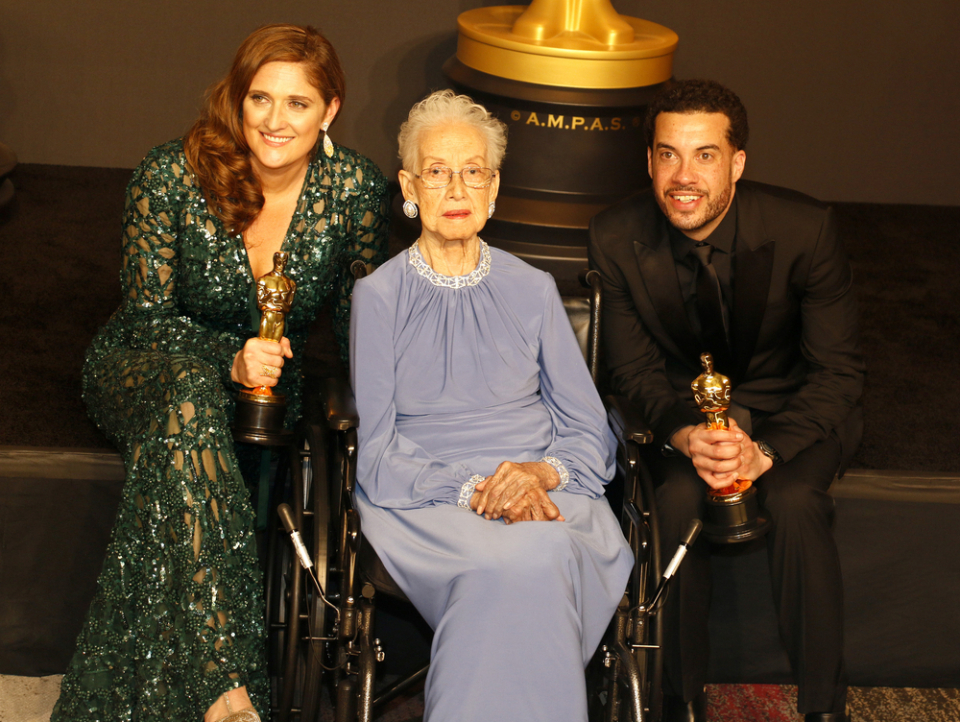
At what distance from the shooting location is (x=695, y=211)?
2.70 metres

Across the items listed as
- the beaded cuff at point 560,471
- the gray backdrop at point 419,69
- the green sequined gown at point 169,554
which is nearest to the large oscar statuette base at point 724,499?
the beaded cuff at point 560,471

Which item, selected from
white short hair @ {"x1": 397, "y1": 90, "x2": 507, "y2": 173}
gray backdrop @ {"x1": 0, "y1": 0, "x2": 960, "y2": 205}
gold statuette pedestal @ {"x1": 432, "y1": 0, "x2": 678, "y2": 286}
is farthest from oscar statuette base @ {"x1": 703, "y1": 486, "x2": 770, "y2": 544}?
gray backdrop @ {"x1": 0, "y1": 0, "x2": 960, "y2": 205}

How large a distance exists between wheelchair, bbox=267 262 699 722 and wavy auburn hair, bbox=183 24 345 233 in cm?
60

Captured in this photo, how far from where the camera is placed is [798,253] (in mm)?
2771

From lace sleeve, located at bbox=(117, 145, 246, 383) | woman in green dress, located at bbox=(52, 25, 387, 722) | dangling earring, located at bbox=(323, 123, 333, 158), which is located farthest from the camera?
dangling earring, located at bbox=(323, 123, 333, 158)

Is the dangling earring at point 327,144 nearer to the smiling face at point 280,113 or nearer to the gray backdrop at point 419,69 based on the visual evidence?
the smiling face at point 280,113

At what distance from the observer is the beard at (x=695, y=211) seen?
2.70 m

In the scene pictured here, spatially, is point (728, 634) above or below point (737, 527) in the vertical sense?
below

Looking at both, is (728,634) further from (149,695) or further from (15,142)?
(15,142)

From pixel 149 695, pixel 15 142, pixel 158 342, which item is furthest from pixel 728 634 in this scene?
pixel 15 142

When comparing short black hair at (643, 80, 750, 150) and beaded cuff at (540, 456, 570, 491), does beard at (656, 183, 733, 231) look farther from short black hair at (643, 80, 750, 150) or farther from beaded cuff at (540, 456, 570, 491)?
beaded cuff at (540, 456, 570, 491)

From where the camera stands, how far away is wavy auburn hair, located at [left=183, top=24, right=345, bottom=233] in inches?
104

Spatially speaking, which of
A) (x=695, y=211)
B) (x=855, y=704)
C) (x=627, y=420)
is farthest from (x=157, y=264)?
(x=855, y=704)

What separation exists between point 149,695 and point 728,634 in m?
1.61
